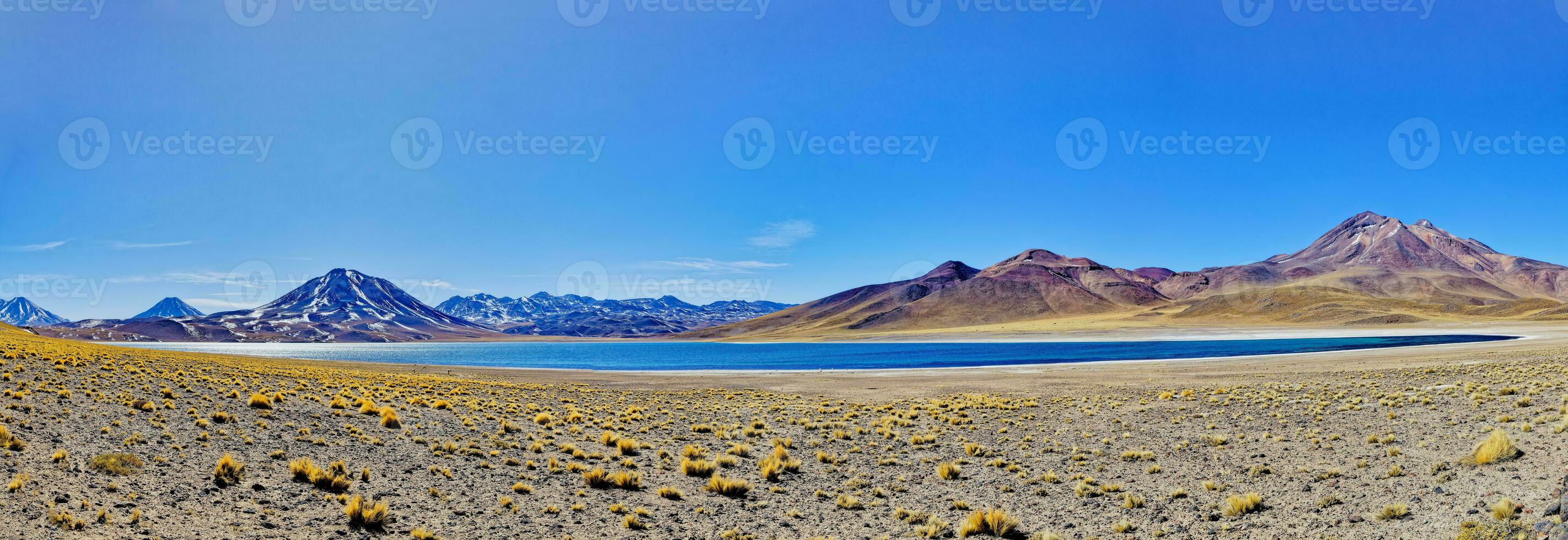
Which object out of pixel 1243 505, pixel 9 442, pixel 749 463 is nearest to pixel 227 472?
pixel 9 442

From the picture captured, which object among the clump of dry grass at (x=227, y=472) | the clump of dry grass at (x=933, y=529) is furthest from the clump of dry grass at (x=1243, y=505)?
the clump of dry grass at (x=227, y=472)

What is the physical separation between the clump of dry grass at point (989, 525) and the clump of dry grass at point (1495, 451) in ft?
29.0

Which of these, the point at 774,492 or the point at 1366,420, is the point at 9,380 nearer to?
the point at 774,492

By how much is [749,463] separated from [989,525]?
7.95m

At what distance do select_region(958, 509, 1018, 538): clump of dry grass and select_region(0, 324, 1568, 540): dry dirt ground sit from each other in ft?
0.15

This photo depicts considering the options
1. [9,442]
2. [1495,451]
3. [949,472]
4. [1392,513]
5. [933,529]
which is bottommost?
[933,529]

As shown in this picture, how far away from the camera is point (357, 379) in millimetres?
36875

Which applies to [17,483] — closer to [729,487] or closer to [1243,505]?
[729,487]

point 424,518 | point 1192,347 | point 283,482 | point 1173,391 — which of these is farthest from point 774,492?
point 1192,347

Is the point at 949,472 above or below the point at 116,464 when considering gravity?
below

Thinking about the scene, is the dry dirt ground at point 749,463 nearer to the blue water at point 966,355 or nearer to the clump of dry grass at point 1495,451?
the clump of dry grass at point 1495,451

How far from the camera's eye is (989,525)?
11469 mm


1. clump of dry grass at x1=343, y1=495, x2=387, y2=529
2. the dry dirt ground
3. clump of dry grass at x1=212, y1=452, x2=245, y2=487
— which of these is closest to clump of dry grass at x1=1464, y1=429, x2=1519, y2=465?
the dry dirt ground

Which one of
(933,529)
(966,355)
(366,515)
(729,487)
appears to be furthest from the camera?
(966,355)
